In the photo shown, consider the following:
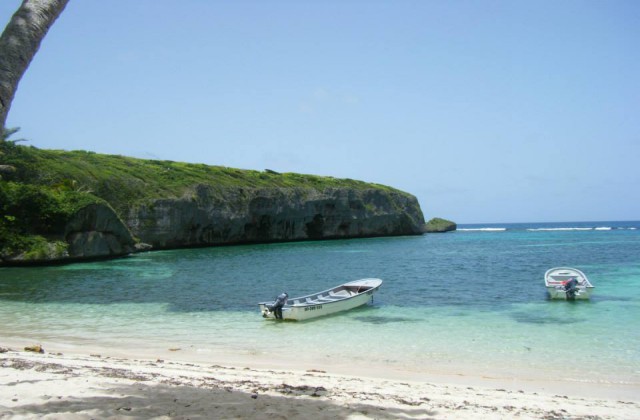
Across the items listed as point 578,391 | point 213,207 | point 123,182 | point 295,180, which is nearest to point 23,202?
point 123,182

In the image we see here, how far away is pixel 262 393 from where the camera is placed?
7.80 meters

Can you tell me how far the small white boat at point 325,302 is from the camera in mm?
17172

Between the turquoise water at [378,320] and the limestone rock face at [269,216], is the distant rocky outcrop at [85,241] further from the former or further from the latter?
the limestone rock face at [269,216]

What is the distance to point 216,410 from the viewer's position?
664 centimetres

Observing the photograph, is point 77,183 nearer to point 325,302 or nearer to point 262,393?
point 325,302

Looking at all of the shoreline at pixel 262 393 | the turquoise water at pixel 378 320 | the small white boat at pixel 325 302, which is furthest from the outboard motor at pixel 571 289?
the shoreline at pixel 262 393

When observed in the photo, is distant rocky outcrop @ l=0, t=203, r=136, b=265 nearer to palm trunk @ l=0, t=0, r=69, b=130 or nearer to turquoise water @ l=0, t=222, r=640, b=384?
turquoise water @ l=0, t=222, r=640, b=384

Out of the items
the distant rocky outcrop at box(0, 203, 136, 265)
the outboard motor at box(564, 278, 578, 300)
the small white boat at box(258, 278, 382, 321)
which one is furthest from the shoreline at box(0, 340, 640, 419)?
the distant rocky outcrop at box(0, 203, 136, 265)

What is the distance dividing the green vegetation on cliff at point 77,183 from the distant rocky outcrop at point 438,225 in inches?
1575

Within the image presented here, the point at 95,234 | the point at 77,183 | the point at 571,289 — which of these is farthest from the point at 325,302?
the point at 77,183

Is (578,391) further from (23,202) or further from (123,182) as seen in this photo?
(123,182)

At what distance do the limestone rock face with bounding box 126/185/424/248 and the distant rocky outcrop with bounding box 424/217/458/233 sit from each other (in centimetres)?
1835

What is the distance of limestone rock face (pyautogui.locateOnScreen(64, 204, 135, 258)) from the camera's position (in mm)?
40531

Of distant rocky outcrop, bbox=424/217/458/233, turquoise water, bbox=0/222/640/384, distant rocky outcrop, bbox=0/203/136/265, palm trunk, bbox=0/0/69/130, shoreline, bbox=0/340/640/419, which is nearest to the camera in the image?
palm trunk, bbox=0/0/69/130
